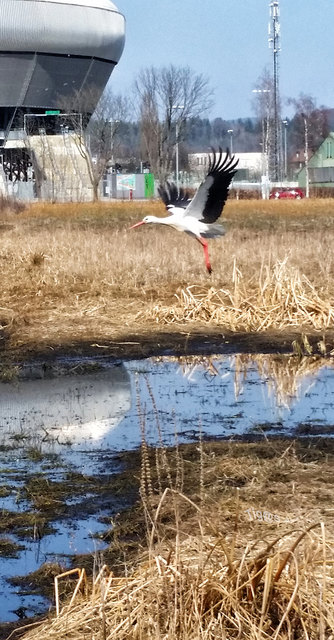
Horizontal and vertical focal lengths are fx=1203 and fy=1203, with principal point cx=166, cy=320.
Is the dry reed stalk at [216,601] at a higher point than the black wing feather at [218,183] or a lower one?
lower

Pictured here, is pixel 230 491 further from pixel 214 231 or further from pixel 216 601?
pixel 214 231

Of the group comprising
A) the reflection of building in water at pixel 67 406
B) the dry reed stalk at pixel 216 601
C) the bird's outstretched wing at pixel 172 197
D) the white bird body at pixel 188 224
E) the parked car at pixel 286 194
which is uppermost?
the bird's outstretched wing at pixel 172 197

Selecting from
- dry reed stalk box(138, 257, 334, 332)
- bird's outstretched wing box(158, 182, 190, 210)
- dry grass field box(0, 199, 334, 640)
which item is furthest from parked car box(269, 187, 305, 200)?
dry reed stalk box(138, 257, 334, 332)

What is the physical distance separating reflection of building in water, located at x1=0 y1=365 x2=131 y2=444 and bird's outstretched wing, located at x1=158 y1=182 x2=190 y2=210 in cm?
471

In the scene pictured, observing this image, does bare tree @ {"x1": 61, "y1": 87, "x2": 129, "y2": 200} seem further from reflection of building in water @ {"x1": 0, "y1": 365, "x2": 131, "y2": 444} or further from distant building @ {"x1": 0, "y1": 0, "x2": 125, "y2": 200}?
reflection of building in water @ {"x1": 0, "y1": 365, "x2": 131, "y2": 444}

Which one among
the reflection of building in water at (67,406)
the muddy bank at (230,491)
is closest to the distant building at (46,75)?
the reflection of building in water at (67,406)

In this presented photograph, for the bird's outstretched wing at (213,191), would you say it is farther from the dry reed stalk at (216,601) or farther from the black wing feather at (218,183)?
the dry reed stalk at (216,601)

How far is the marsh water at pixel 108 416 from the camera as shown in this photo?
5.55 meters

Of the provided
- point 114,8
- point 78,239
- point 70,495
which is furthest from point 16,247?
point 114,8

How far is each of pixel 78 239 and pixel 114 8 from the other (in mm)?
50439

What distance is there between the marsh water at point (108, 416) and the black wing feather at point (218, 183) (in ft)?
10.2

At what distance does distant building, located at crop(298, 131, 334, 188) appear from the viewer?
75188 mm

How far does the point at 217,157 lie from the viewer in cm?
1388

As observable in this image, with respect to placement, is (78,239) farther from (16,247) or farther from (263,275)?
(263,275)
